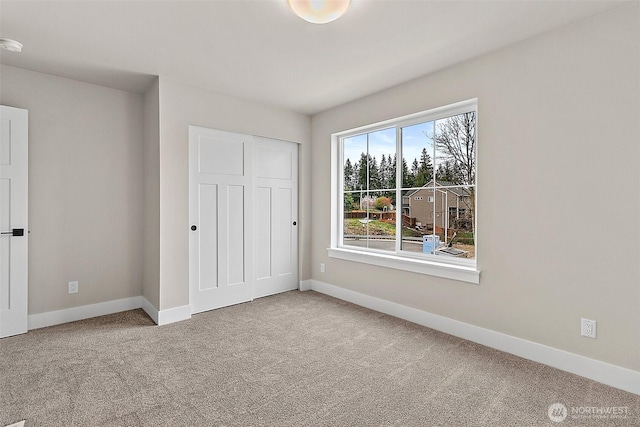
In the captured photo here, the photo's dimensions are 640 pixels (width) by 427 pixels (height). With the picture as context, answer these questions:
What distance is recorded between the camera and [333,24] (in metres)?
2.30

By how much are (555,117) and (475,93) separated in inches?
26.7

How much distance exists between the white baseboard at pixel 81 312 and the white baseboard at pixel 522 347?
2707mm

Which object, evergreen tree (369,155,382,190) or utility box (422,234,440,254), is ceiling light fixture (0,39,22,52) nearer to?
evergreen tree (369,155,382,190)

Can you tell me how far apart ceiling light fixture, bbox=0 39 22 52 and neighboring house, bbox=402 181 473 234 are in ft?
11.9


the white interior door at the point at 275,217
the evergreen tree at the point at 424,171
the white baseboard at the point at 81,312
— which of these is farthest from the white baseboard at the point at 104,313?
the evergreen tree at the point at 424,171

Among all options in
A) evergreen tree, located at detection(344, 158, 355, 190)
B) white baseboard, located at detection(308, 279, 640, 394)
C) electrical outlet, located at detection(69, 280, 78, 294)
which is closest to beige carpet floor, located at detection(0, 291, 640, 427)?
white baseboard, located at detection(308, 279, 640, 394)

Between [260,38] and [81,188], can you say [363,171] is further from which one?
[81,188]

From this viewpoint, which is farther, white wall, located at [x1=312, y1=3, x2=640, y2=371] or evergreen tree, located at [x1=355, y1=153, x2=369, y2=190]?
evergreen tree, located at [x1=355, y1=153, x2=369, y2=190]

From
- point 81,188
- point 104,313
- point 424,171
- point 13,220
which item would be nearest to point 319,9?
point 424,171

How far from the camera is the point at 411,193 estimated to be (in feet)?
11.5

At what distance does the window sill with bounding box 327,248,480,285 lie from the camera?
113 inches

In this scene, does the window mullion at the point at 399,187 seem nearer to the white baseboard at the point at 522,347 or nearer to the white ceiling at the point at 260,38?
the white ceiling at the point at 260,38

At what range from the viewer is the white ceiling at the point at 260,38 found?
211cm

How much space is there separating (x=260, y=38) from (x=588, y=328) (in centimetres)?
315
